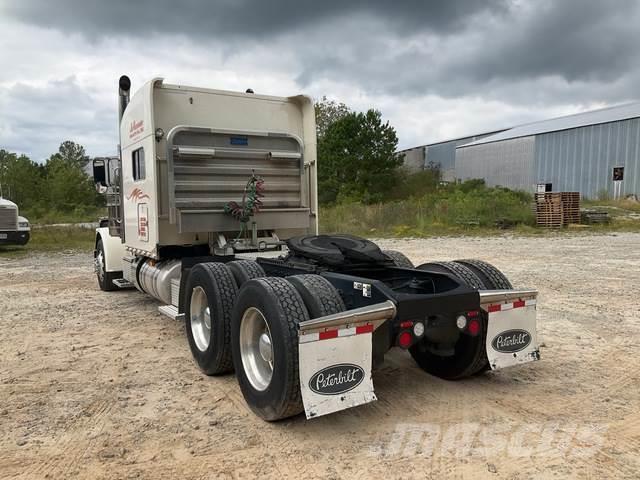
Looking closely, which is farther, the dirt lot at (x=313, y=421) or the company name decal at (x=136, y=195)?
the company name decal at (x=136, y=195)

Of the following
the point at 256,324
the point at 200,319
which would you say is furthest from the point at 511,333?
the point at 200,319

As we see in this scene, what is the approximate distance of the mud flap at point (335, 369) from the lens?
3.43 m

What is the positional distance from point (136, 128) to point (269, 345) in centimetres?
436

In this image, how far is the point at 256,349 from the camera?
13.9ft

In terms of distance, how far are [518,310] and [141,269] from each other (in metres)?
5.38

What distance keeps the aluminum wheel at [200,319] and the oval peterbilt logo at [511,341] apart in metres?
2.66

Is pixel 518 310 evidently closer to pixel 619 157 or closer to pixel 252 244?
pixel 252 244

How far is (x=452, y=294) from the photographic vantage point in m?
3.92

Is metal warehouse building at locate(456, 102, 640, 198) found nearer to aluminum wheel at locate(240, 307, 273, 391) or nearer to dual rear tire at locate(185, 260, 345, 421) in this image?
dual rear tire at locate(185, 260, 345, 421)

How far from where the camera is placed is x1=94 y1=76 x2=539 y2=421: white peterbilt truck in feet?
11.8

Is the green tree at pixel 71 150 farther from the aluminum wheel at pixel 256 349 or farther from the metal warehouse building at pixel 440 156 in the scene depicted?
the aluminum wheel at pixel 256 349

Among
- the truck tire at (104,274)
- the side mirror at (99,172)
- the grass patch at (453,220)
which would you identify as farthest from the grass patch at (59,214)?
the side mirror at (99,172)

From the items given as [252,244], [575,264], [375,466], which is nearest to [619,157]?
[575,264]

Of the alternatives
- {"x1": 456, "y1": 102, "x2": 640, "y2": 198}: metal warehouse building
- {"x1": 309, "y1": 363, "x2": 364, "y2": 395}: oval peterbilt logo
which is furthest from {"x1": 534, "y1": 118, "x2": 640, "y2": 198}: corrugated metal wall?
{"x1": 309, "y1": 363, "x2": 364, "y2": 395}: oval peterbilt logo
